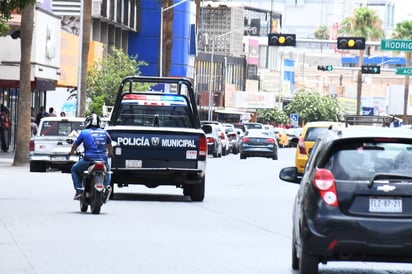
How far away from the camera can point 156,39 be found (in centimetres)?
9850

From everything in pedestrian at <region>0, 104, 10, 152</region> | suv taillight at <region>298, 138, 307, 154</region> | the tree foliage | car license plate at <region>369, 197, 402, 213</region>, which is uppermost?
the tree foliage

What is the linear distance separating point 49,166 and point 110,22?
1841 inches

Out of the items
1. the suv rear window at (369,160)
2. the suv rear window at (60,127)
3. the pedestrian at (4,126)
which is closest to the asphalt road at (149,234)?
the suv rear window at (369,160)

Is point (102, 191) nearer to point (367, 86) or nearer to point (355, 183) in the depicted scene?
point (355, 183)

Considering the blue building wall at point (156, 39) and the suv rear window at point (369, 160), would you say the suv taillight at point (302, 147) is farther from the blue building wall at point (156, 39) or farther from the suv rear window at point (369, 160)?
the blue building wall at point (156, 39)

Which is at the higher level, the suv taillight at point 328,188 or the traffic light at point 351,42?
the traffic light at point 351,42

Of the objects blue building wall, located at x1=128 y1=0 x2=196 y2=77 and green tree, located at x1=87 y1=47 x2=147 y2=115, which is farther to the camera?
blue building wall, located at x1=128 y1=0 x2=196 y2=77

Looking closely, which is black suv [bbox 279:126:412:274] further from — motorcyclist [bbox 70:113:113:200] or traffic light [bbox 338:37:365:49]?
traffic light [bbox 338:37:365:49]

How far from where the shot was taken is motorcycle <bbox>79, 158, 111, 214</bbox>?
21.7 m

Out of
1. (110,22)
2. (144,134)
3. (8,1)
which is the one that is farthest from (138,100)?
(110,22)

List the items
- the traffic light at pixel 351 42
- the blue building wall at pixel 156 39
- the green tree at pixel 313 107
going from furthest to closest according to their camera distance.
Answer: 1. the green tree at pixel 313 107
2. the blue building wall at pixel 156 39
3. the traffic light at pixel 351 42

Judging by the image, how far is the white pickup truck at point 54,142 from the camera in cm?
3784

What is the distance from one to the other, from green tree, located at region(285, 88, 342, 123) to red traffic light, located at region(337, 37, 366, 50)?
91477mm

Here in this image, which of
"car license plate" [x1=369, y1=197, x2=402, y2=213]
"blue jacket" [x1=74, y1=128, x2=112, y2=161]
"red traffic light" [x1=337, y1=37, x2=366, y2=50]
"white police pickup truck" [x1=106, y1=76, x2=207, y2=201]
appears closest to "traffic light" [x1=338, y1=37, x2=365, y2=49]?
"red traffic light" [x1=337, y1=37, x2=366, y2=50]
